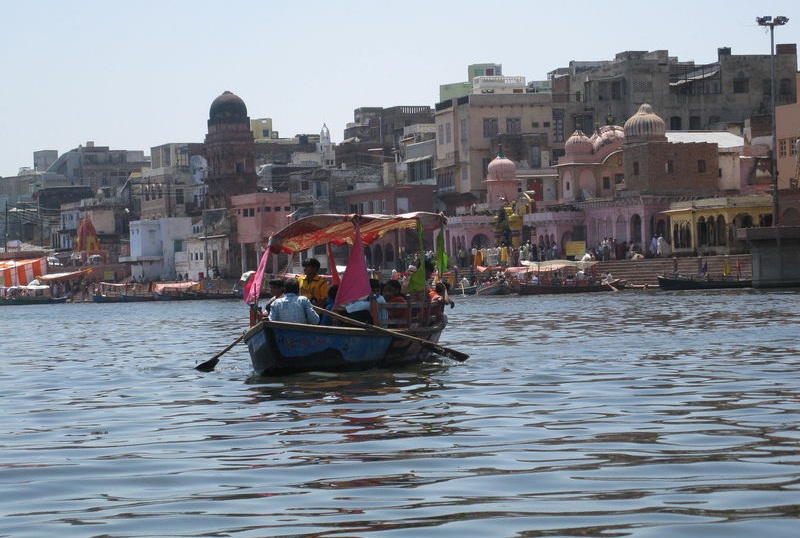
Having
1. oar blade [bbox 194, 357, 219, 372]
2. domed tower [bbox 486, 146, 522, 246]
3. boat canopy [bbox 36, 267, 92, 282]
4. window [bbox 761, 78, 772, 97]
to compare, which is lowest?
oar blade [bbox 194, 357, 219, 372]

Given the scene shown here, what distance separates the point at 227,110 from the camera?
11000cm

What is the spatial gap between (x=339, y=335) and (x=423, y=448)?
24.5ft

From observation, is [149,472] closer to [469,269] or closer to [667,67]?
[469,269]

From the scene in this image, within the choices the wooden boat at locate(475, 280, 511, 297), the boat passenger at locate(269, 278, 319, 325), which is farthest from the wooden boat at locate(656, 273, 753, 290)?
the boat passenger at locate(269, 278, 319, 325)

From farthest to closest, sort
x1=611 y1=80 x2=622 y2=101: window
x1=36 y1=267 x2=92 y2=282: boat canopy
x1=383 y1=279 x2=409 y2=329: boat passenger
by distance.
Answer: x1=36 y1=267 x2=92 y2=282: boat canopy < x1=611 y1=80 x2=622 y2=101: window < x1=383 y1=279 x2=409 y2=329: boat passenger

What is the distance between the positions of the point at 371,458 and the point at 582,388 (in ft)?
20.1

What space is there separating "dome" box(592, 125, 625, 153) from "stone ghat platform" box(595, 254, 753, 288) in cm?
1292

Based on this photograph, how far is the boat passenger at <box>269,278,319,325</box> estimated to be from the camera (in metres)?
19.7

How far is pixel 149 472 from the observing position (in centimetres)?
1183

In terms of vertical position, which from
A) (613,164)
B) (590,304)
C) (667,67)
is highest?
(667,67)

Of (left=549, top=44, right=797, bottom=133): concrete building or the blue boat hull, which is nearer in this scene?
the blue boat hull

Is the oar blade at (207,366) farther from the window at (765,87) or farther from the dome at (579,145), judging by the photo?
the window at (765,87)

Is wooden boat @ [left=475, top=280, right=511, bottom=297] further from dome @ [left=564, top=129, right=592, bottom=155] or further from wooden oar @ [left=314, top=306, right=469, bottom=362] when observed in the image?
wooden oar @ [left=314, top=306, right=469, bottom=362]

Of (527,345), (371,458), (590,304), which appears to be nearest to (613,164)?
(590,304)
